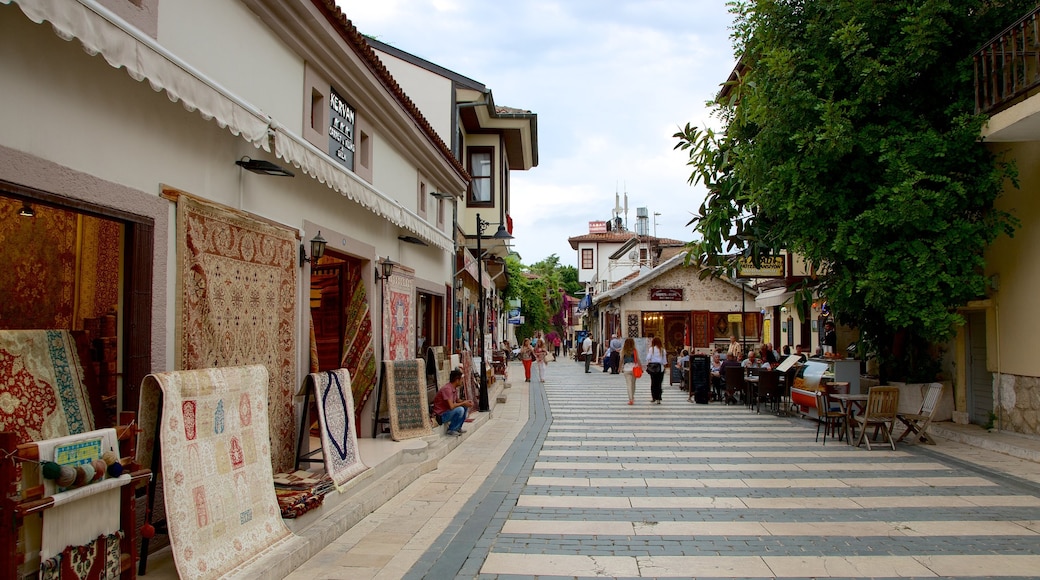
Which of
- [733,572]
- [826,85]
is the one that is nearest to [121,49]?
[733,572]

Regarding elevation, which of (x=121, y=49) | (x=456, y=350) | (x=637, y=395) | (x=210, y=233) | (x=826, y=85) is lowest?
(x=637, y=395)

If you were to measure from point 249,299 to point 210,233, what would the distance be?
0.82 m

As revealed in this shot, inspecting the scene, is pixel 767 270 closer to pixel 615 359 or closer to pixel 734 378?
pixel 734 378

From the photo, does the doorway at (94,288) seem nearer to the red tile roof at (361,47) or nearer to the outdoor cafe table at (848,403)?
the red tile roof at (361,47)

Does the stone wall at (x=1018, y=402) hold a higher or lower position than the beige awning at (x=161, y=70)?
lower

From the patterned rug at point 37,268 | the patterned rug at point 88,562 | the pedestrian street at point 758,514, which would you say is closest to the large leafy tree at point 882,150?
the pedestrian street at point 758,514

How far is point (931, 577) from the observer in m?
5.05

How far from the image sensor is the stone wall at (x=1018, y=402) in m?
10.6

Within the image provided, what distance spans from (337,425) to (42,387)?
325 centimetres

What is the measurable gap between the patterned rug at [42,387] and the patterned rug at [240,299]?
76 cm

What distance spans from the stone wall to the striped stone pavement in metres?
1.75

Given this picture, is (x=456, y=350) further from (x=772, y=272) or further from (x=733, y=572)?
(x=733, y=572)

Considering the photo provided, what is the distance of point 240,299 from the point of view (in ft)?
19.5

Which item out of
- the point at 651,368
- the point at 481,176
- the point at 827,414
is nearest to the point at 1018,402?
the point at 827,414
